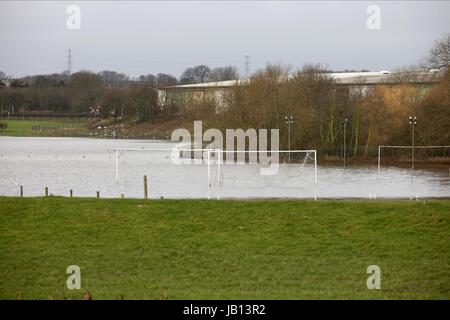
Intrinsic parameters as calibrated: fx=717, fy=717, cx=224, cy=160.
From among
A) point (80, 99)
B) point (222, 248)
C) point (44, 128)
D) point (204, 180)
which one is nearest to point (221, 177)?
point (204, 180)

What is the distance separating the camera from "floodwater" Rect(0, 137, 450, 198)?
40.9 m

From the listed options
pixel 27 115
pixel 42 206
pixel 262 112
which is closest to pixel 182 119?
pixel 27 115

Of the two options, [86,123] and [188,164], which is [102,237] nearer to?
[188,164]

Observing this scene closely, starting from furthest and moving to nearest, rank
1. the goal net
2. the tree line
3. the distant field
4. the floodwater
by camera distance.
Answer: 1. the tree line
2. the distant field
3. the floodwater
4. the goal net

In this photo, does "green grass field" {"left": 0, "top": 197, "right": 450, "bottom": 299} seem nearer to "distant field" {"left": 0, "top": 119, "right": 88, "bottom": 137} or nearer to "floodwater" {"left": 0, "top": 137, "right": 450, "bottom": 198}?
"floodwater" {"left": 0, "top": 137, "right": 450, "bottom": 198}

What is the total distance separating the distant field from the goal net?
65.0 m

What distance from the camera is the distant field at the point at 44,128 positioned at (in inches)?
5512

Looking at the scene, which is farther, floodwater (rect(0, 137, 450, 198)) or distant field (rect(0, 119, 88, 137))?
distant field (rect(0, 119, 88, 137))

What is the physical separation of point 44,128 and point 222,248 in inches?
5327

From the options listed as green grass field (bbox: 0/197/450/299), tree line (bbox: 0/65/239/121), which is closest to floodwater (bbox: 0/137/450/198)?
green grass field (bbox: 0/197/450/299)

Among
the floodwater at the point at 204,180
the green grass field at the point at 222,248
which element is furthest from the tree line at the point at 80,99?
the green grass field at the point at 222,248

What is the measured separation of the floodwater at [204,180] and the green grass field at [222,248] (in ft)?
37.6

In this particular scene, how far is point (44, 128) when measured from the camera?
14900 centimetres

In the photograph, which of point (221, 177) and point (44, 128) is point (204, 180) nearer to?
point (221, 177)
